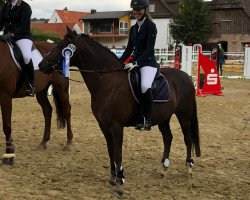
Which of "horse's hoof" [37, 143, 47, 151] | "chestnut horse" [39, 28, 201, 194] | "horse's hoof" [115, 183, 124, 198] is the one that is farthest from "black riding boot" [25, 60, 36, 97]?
"horse's hoof" [115, 183, 124, 198]

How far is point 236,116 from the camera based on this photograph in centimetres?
1089

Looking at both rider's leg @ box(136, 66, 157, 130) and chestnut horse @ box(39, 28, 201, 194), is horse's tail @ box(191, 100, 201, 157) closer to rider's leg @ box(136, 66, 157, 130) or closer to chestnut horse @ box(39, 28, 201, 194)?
chestnut horse @ box(39, 28, 201, 194)

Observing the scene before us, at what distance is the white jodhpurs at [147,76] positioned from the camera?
5145mm

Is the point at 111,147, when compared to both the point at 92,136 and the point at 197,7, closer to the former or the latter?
the point at 92,136

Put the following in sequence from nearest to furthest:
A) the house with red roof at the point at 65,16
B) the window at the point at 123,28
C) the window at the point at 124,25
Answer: the window at the point at 123,28
the window at the point at 124,25
the house with red roof at the point at 65,16

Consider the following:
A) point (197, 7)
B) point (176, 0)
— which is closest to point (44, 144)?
point (197, 7)

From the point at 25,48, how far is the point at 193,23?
46429 mm

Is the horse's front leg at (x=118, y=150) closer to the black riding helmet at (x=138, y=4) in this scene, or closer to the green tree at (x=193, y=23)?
the black riding helmet at (x=138, y=4)

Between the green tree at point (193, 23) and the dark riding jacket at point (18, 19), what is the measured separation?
151 ft

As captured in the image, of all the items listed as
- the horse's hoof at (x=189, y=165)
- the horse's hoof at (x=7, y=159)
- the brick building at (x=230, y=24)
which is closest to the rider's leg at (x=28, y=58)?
the horse's hoof at (x=7, y=159)

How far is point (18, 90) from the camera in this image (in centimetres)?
664

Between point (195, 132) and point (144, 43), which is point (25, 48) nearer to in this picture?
point (144, 43)

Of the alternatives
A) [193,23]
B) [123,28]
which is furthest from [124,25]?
[193,23]

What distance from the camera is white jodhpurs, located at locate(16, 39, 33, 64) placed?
6.39m
